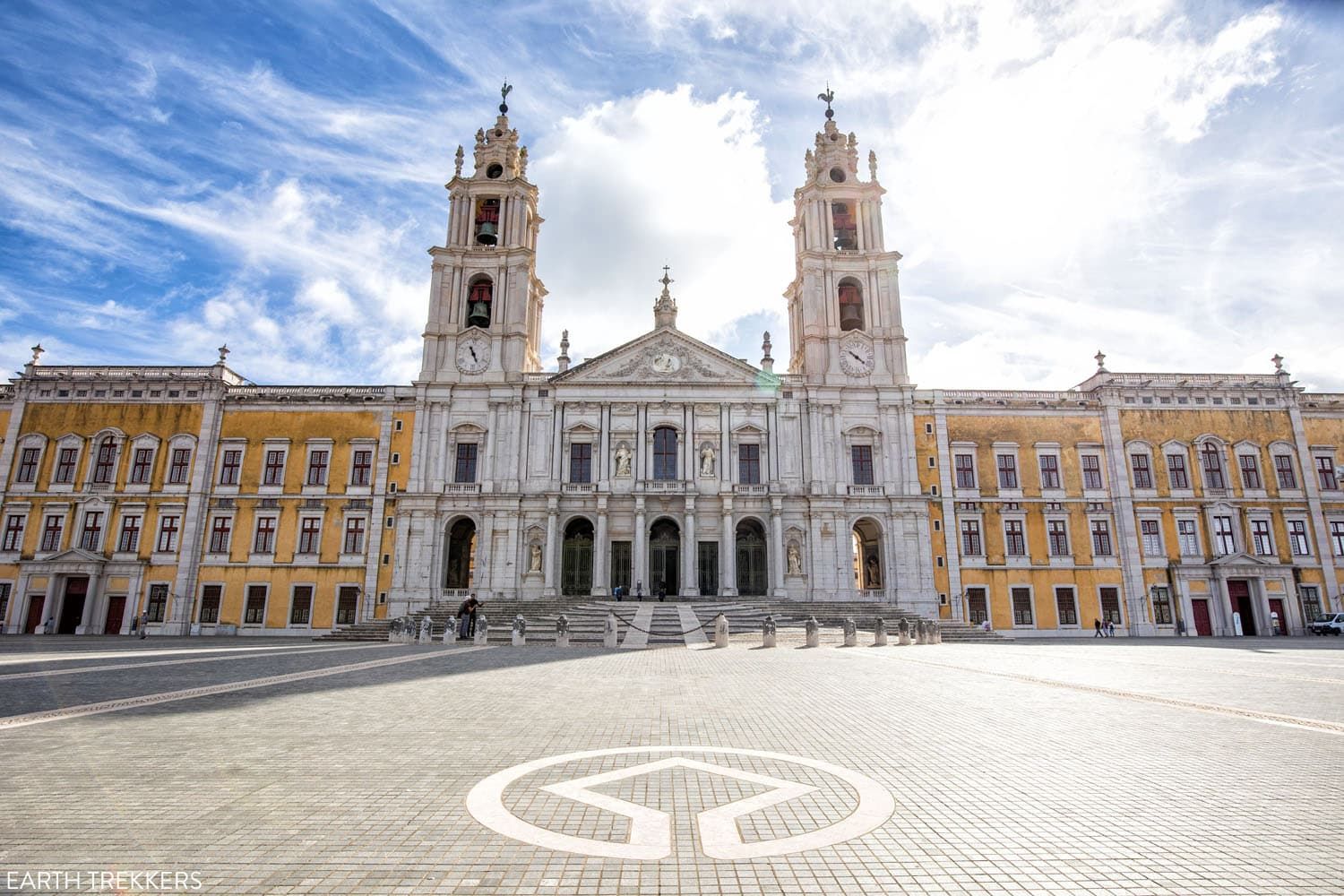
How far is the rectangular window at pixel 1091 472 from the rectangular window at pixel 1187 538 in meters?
4.28

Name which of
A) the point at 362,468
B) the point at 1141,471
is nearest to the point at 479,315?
the point at 362,468

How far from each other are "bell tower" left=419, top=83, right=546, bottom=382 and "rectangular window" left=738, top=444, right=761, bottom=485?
1290 centimetres

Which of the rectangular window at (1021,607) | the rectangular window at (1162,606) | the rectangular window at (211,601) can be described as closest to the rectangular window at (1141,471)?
the rectangular window at (1162,606)

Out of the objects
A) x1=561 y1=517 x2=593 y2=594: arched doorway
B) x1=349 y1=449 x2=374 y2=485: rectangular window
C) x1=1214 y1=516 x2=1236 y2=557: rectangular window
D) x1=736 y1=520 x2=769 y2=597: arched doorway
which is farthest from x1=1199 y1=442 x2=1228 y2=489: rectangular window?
x1=349 y1=449 x2=374 y2=485: rectangular window

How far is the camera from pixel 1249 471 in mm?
36344

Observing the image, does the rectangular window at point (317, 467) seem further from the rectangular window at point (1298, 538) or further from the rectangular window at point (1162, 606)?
the rectangular window at point (1298, 538)

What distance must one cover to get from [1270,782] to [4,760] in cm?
1110

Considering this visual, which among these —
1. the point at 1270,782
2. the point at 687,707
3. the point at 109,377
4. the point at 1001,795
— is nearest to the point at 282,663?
the point at 687,707

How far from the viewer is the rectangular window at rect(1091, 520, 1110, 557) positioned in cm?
3528

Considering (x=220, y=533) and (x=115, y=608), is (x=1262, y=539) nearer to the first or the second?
(x=220, y=533)

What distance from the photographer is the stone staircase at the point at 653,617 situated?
955 inches

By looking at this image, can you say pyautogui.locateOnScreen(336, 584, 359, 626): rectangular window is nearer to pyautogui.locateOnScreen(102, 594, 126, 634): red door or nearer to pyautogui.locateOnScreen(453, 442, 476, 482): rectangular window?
pyautogui.locateOnScreen(453, 442, 476, 482): rectangular window

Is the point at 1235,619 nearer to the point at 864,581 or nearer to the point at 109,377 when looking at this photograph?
the point at 864,581

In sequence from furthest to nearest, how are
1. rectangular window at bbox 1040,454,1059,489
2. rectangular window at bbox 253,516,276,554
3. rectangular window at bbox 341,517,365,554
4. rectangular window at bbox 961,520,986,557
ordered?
rectangular window at bbox 1040,454,1059,489, rectangular window at bbox 961,520,986,557, rectangular window at bbox 341,517,365,554, rectangular window at bbox 253,516,276,554
